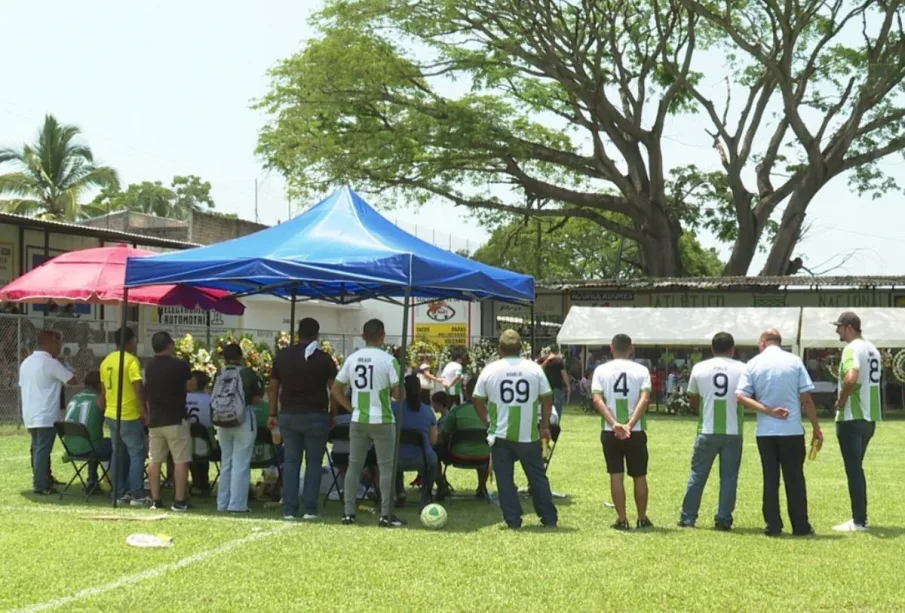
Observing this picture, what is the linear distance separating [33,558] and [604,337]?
21678mm

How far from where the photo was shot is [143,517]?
9570mm

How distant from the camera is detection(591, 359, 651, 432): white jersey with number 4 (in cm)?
926

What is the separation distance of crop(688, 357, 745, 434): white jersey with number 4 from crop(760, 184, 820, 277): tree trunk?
25.5 m

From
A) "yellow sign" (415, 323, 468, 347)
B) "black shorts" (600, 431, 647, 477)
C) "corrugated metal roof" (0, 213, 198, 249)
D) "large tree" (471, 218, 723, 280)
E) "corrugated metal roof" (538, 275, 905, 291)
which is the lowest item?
"black shorts" (600, 431, 647, 477)

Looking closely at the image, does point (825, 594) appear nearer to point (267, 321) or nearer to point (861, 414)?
point (861, 414)

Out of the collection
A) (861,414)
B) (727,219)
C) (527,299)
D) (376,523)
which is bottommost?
(376,523)

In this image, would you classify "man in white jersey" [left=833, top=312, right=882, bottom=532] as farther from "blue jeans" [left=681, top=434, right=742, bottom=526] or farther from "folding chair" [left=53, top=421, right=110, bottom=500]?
"folding chair" [left=53, top=421, right=110, bottom=500]

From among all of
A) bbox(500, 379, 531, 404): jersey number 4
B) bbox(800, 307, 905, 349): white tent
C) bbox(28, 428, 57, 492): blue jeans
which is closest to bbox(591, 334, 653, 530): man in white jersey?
bbox(500, 379, 531, 404): jersey number 4

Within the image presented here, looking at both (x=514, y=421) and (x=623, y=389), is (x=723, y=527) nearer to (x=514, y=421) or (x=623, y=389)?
(x=623, y=389)

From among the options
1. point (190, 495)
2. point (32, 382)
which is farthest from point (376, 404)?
point (32, 382)

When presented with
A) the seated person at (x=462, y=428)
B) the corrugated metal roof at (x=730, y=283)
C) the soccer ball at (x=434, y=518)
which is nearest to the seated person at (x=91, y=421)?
the seated person at (x=462, y=428)

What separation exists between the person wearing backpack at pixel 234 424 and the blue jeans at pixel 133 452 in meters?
0.87

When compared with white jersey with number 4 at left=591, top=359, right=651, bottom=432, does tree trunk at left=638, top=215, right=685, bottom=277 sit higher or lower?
higher

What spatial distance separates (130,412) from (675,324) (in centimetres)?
1967
